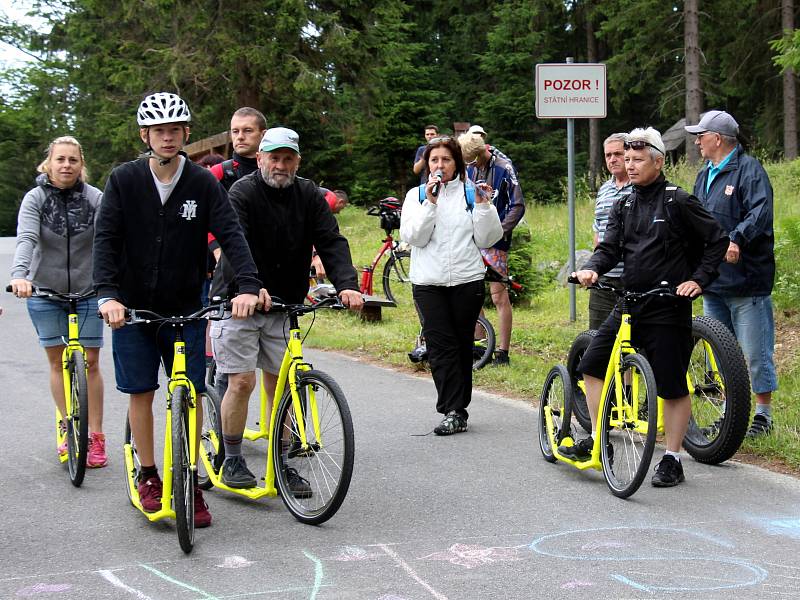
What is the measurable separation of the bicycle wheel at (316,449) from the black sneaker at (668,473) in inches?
74.7

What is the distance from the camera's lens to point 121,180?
17.5 feet

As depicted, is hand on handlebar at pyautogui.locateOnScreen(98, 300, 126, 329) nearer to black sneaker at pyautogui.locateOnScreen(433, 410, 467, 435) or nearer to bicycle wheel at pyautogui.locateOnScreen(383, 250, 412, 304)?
black sneaker at pyautogui.locateOnScreen(433, 410, 467, 435)

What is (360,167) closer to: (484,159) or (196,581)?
(484,159)

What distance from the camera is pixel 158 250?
536cm

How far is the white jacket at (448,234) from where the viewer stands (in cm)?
761

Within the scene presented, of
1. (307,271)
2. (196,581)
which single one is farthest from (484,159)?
(196,581)

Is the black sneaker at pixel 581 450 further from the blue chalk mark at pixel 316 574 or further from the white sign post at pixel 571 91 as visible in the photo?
the white sign post at pixel 571 91

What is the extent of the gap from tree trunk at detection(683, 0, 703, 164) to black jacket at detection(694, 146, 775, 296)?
68.3ft

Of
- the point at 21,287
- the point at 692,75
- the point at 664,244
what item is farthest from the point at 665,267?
the point at 692,75

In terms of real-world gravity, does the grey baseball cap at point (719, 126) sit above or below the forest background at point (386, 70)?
below

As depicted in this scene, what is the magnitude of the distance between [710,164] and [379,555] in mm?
3917

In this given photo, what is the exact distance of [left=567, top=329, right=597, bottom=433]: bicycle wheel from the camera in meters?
6.90

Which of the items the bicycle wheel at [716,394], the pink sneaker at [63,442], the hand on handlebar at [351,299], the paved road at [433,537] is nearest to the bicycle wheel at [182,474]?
the paved road at [433,537]

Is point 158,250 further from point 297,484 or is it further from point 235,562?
point 235,562
